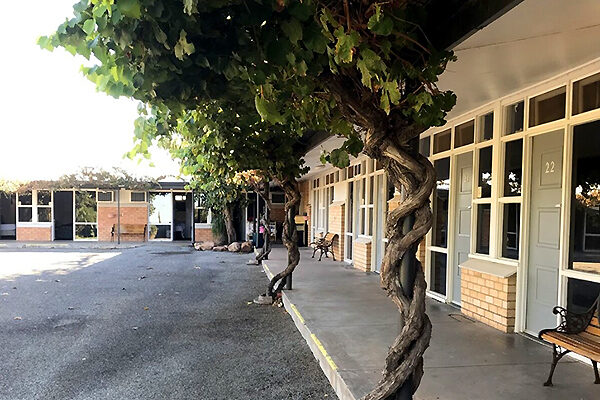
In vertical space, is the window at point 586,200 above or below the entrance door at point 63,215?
above

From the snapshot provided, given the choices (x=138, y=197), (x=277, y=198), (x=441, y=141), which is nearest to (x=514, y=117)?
(x=441, y=141)

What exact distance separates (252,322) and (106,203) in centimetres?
1673

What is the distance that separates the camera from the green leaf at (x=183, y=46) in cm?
183

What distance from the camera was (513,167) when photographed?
4.91m

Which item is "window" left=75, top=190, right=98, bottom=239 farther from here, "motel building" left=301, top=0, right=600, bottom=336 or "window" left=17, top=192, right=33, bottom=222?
"motel building" left=301, top=0, right=600, bottom=336

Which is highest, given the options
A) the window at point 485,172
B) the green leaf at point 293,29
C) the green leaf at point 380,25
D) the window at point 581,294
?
the green leaf at point 380,25

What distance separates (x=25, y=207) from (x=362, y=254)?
1829 centimetres

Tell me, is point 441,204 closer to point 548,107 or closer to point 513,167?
point 513,167

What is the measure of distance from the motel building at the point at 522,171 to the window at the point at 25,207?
67.4 ft

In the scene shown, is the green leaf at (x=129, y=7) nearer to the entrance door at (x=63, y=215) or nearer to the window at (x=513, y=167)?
the window at (x=513, y=167)

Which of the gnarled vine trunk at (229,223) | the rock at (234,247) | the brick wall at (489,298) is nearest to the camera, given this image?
the brick wall at (489,298)

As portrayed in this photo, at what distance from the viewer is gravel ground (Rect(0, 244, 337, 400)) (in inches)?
148

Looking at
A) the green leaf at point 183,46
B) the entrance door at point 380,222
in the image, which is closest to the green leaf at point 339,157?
the green leaf at point 183,46

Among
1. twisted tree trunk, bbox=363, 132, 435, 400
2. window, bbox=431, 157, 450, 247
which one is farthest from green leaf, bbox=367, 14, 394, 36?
window, bbox=431, 157, 450, 247
